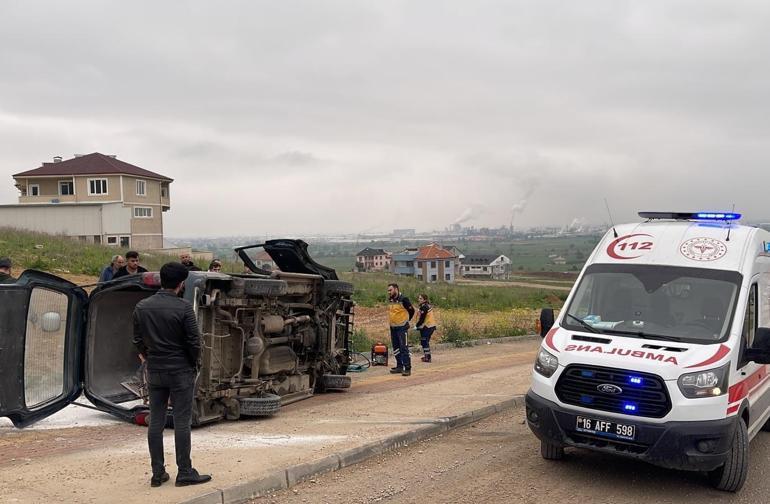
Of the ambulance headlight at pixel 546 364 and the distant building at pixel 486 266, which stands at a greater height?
the ambulance headlight at pixel 546 364

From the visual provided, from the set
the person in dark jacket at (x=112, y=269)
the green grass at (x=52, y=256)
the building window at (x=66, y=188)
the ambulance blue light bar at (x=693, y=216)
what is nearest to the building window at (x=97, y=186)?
the building window at (x=66, y=188)

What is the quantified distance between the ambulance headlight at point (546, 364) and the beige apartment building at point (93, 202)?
46923 millimetres

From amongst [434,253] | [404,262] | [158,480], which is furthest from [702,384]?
[404,262]

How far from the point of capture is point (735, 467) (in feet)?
21.4

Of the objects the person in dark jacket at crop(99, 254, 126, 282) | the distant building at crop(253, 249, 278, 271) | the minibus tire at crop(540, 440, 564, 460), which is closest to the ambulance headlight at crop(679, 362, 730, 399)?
the minibus tire at crop(540, 440, 564, 460)

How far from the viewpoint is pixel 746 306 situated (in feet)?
23.4

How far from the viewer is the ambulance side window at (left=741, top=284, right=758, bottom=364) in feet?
23.0

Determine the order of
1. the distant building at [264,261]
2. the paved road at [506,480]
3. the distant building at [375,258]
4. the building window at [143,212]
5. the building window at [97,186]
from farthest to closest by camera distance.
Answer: the distant building at [375,258] → the building window at [143,212] → the building window at [97,186] → the distant building at [264,261] → the paved road at [506,480]

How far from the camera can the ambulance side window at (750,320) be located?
7016mm

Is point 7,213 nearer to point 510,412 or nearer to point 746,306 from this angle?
point 510,412

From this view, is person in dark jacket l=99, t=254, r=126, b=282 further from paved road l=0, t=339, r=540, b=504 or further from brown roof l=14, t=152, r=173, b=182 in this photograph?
brown roof l=14, t=152, r=173, b=182

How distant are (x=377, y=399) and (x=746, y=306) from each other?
5.71 m

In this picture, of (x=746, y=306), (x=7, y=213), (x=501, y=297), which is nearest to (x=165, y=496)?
(x=746, y=306)

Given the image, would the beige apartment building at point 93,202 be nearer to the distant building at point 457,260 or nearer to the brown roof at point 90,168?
the brown roof at point 90,168
